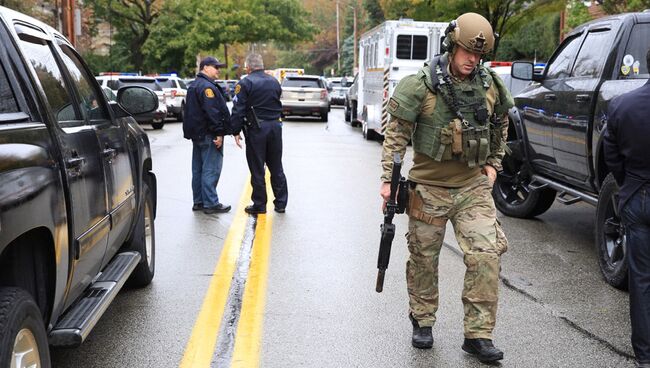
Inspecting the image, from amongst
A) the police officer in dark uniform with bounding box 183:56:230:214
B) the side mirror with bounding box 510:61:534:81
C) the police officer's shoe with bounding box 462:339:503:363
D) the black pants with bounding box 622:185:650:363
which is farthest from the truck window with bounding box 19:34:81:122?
the side mirror with bounding box 510:61:534:81

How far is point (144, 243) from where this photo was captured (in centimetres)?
553

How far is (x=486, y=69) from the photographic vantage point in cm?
457

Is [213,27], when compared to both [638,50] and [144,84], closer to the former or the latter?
[144,84]

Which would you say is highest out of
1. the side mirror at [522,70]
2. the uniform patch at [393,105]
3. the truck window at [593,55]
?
the truck window at [593,55]

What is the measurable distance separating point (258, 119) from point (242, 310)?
3.86m

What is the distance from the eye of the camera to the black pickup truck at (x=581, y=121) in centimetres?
608

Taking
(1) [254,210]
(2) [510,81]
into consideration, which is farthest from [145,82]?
(1) [254,210]

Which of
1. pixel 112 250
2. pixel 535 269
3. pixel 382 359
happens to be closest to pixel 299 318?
pixel 382 359

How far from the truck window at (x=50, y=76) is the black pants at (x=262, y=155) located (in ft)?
14.9

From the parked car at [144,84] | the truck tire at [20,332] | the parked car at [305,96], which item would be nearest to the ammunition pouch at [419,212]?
the truck tire at [20,332]

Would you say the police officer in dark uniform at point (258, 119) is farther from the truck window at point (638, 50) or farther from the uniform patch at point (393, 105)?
the uniform patch at point (393, 105)

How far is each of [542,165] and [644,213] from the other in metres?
4.01

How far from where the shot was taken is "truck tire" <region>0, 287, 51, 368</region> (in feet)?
8.63

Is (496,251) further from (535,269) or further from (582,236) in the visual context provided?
(582,236)
